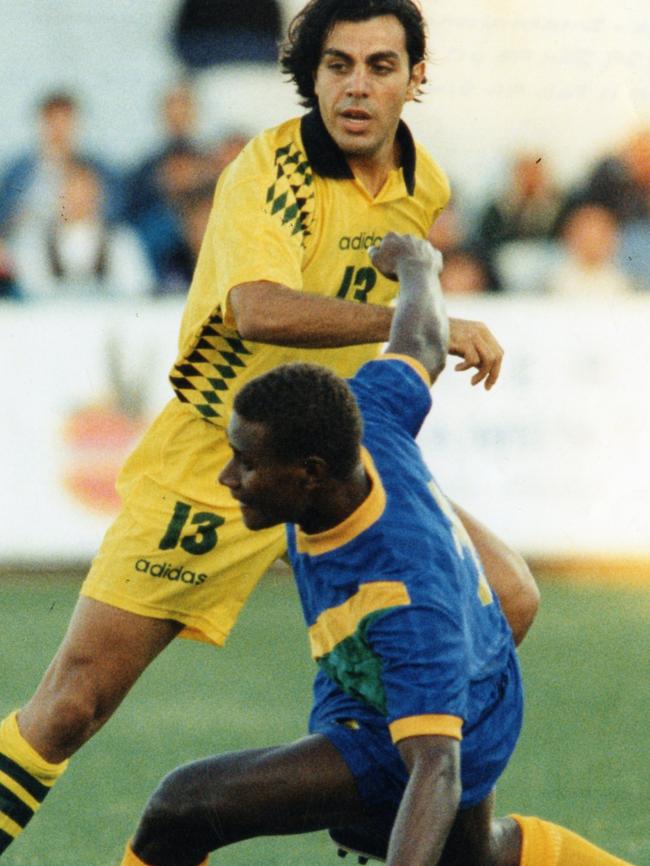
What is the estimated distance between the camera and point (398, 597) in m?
4.05

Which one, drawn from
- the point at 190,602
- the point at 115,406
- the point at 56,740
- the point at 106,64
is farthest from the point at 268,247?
the point at 106,64

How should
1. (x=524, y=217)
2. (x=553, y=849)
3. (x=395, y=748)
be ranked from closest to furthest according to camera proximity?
(x=395, y=748)
(x=553, y=849)
(x=524, y=217)

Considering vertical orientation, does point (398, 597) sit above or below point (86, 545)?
above

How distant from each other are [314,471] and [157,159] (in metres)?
8.09

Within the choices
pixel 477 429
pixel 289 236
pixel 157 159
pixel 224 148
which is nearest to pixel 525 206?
pixel 477 429

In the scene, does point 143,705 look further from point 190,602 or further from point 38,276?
point 38,276

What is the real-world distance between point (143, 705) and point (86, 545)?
335 cm

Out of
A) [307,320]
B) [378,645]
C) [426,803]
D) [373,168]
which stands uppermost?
[373,168]

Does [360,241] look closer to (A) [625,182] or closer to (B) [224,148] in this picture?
(B) [224,148]

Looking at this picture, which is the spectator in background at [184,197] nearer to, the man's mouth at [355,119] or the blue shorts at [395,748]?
the man's mouth at [355,119]

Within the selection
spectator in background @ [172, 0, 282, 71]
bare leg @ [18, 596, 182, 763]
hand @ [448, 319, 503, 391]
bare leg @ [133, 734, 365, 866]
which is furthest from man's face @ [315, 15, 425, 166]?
spectator in background @ [172, 0, 282, 71]

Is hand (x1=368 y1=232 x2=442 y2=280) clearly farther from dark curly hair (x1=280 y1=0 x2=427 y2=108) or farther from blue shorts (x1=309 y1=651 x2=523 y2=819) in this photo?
blue shorts (x1=309 y1=651 x2=523 y2=819)

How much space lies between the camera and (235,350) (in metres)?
5.50

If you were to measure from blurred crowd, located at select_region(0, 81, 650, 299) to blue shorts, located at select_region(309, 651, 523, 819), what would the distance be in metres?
7.20
